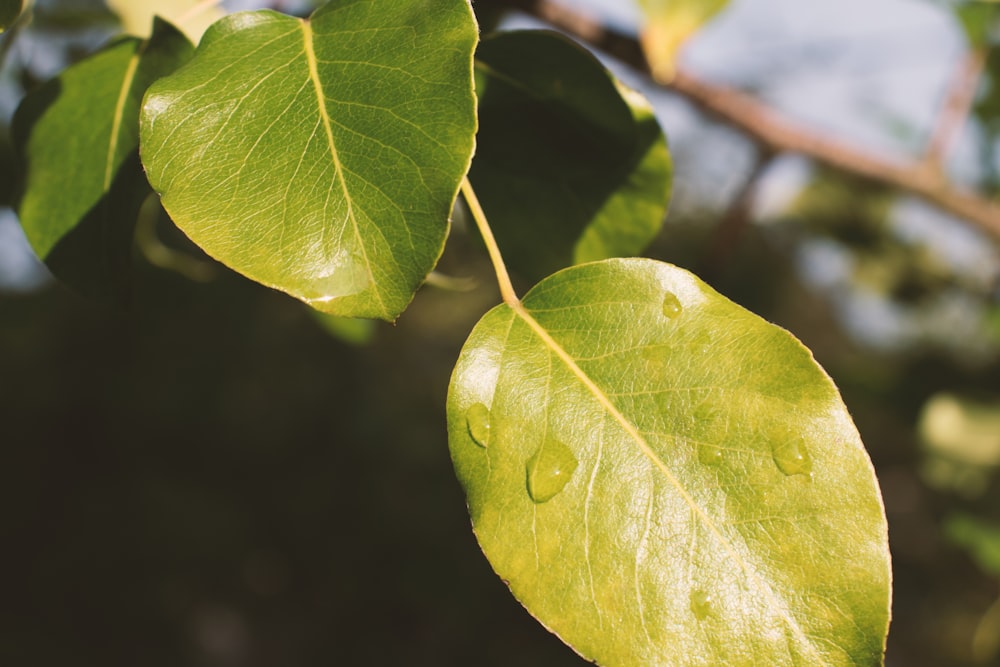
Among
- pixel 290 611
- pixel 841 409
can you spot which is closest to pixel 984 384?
pixel 841 409

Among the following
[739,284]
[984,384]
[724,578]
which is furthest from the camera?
[739,284]

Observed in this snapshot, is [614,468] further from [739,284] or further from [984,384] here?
[739,284]

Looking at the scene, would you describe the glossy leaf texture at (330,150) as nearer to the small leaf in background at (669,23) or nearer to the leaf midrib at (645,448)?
the leaf midrib at (645,448)

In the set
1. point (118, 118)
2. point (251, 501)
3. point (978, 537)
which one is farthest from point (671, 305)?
point (251, 501)

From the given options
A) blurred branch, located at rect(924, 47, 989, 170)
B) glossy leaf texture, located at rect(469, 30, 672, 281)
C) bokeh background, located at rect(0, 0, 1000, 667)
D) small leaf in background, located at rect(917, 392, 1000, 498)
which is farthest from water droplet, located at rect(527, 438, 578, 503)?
bokeh background, located at rect(0, 0, 1000, 667)

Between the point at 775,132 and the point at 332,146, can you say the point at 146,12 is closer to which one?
the point at 332,146

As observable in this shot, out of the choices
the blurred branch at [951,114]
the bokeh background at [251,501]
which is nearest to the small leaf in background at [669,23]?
the blurred branch at [951,114]
